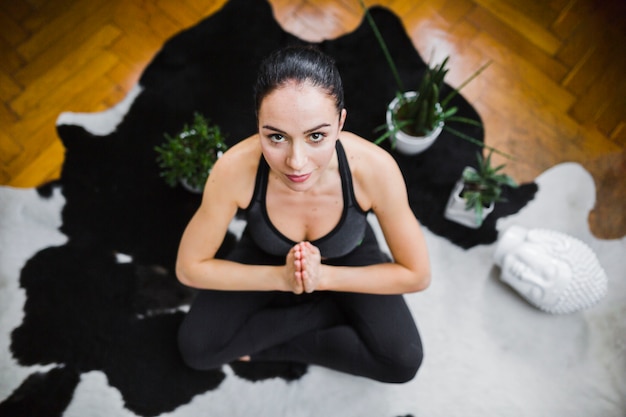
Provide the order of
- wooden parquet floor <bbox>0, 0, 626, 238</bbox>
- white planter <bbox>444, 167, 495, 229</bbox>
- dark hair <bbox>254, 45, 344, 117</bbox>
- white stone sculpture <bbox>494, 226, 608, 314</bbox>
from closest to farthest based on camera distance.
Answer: dark hair <bbox>254, 45, 344, 117</bbox> < white stone sculpture <bbox>494, 226, 608, 314</bbox> < white planter <bbox>444, 167, 495, 229</bbox> < wooden parquet floor <bbox>0, 0, 626, 238</bbox>

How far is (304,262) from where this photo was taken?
1060mm

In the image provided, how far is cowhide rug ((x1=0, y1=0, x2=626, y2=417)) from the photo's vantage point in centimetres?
148

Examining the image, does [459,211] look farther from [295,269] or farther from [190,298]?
[190,298]

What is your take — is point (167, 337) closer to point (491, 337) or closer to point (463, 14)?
point (491, 337)

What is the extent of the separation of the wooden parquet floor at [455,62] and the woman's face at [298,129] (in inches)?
43.7

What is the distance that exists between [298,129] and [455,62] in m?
1.26

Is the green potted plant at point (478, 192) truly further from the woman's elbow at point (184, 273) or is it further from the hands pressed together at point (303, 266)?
the woman's elbow at point (184, 273)

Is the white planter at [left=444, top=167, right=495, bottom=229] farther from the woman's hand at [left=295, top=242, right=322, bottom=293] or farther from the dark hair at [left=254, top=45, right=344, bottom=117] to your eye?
the dark hair at [left=254, top=45, right=344, bottom=117]

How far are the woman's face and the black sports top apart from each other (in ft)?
0.61

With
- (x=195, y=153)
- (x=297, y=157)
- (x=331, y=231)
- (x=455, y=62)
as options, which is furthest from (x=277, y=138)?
(x=455, y=62)

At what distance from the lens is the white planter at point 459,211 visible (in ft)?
5.17

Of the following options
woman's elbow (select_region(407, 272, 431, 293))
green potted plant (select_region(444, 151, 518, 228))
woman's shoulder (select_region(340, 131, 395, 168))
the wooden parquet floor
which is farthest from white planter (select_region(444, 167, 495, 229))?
woman's shoulder (select_region(340, 131, 395, 168))

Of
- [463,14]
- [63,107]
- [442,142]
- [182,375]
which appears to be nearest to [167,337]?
[182,375]

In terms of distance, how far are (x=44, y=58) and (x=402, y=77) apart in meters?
1.34
